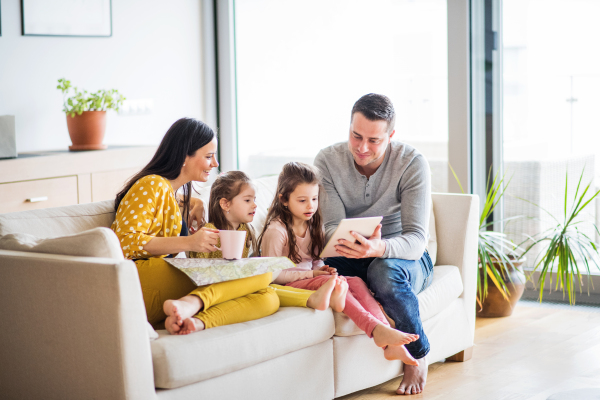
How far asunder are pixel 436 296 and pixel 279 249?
25.3 inches

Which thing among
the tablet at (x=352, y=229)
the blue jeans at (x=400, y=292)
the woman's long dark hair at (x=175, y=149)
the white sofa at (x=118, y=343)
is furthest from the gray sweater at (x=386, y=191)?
the woman's long dark hair at (x=175, y=149)

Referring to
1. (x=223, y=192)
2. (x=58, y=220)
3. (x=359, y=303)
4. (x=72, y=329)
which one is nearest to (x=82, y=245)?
(x=72, y=329)

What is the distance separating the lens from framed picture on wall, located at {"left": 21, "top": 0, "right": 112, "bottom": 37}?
3.69m

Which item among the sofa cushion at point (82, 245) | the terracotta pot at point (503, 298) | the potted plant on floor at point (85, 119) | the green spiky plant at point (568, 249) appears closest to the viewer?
the sofa cushion at point (82, 245)

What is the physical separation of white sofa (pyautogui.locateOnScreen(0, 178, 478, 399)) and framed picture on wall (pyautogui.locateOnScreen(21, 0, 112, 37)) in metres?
1.68

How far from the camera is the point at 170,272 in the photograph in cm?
221

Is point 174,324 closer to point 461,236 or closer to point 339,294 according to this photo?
point 339,294

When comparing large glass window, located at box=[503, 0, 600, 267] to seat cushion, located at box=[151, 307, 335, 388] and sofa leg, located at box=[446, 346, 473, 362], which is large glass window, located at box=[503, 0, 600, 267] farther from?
seat cushion, located at box=[151, 307, 335, 388]

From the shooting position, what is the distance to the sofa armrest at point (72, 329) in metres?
1.82

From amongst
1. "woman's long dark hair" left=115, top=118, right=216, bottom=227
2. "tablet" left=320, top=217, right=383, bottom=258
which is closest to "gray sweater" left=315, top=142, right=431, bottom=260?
"tablet" left=320, top=217, right=383, bottom=258

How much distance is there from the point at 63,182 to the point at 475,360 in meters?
2.12

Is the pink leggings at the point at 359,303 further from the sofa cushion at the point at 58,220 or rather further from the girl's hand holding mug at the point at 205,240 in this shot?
the sofa cushion at the point at 58,220

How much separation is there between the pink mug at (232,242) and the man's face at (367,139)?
71 cm

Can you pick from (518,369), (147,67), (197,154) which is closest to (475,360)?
(518,369)
